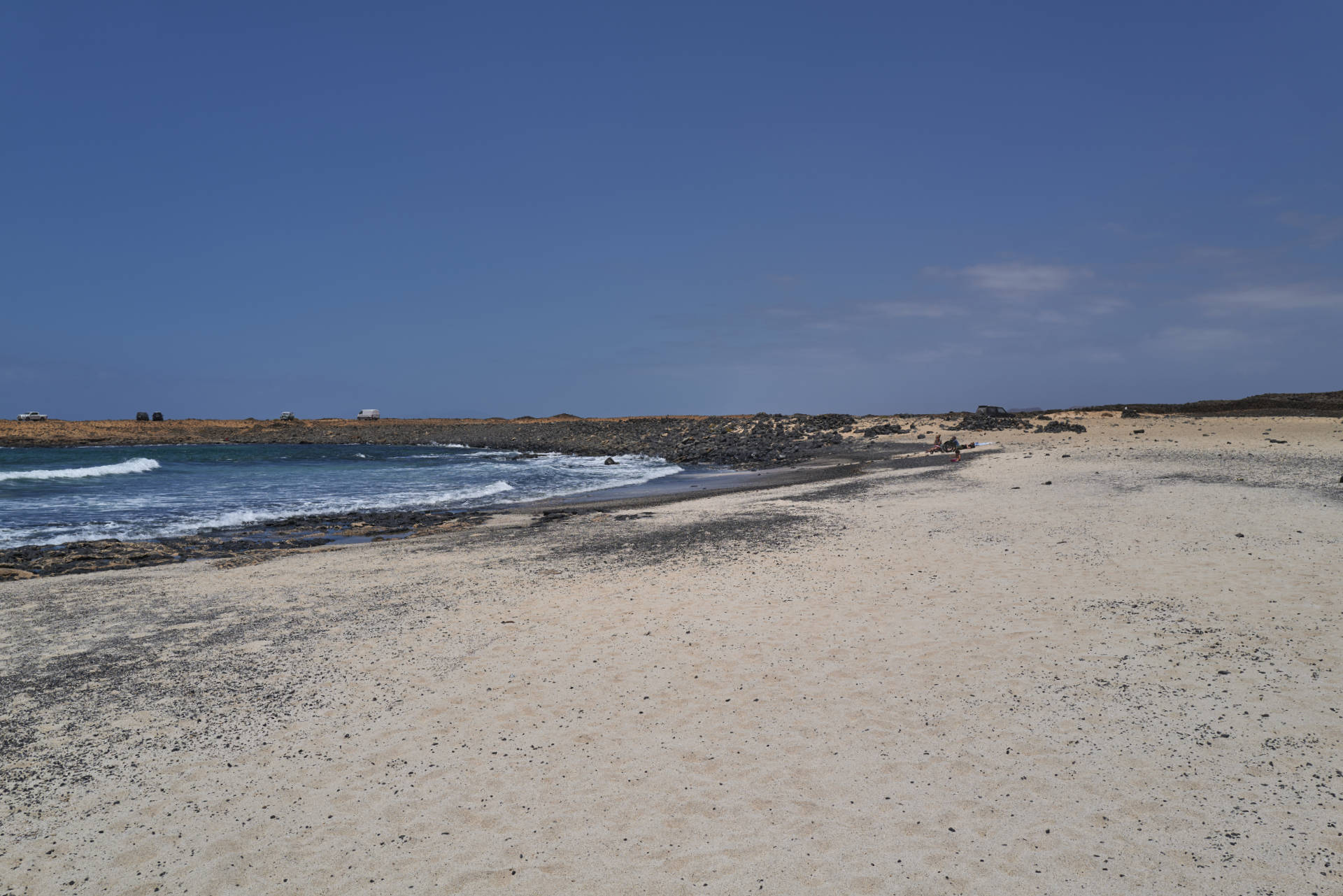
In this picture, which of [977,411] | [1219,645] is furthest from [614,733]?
[977,411]

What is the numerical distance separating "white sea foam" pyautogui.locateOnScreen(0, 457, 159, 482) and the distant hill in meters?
53.9

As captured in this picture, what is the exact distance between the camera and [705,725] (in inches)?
223

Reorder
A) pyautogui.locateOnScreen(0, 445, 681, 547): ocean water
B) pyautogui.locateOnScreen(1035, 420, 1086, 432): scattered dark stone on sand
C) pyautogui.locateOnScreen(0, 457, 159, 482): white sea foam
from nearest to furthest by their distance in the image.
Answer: pyautogui.locateOnScreen(0, 445, 681, 547): ocean water, pyautogui.locateOnScreen(0, 457, 159, 482): white sea foam, pyautogui.locateOnScreen(1035, 420, 1086, 432): scattered dark stone on sand

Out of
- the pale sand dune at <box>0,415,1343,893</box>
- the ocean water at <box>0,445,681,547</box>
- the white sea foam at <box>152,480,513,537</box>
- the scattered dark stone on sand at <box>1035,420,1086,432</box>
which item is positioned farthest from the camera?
the scattered dark stone on sand at <box>1035,420,1086,432</box>

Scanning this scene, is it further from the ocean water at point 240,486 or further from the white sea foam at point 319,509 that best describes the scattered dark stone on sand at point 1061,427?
the white sea foam at point 319,509

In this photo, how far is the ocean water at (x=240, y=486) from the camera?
18875mm

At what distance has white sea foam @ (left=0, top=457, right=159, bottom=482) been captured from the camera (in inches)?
1169

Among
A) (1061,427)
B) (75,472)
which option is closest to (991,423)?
(1061,427)

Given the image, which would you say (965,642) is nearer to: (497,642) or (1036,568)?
(1036,568)

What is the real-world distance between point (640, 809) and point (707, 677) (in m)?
2.12

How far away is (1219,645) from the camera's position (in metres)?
6.77

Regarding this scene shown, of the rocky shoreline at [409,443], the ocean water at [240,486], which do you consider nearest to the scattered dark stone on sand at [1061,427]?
the rocky shoreline at [409,443]

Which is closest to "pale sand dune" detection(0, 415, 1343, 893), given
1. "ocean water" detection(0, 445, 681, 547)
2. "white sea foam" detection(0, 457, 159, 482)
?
"ocean water" detection(0, 445, 681, 547)

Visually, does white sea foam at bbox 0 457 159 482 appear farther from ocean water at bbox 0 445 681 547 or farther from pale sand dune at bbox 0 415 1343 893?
pale sand dune at bbox 0 415 1343 893
